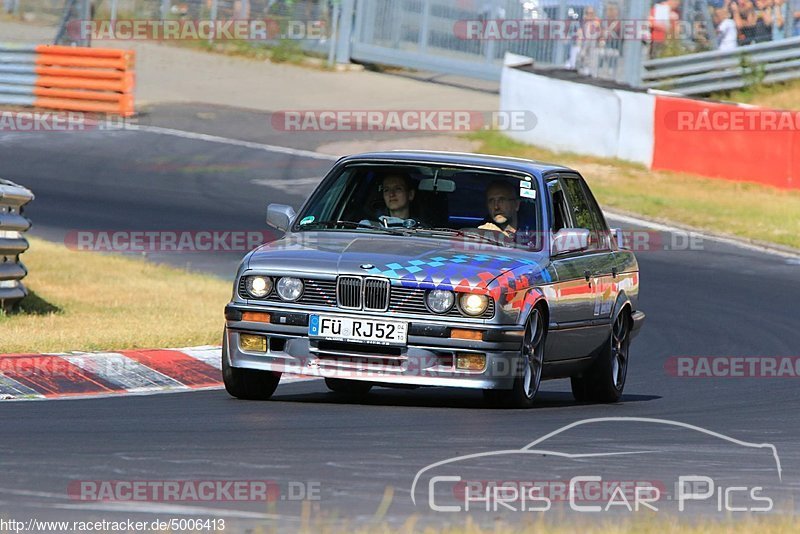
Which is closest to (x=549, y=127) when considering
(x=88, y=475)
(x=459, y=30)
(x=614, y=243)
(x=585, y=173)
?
(x=585, y=173)

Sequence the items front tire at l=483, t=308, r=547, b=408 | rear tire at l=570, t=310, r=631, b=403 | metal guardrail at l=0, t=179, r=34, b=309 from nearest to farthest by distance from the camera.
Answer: front tire at l=483, t=308, r=547, b=408 < rear tire at l=570, t=310, r=631, b=403 < metal guardrail at l=0, t=179, r=34, b=309

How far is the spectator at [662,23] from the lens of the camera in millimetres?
30547

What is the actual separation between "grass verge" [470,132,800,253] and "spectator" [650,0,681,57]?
5277mm

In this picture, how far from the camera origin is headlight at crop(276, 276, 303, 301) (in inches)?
339

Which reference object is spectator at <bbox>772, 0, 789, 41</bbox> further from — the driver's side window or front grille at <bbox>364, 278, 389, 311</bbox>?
front grille at <bbox>364, 278, 389, 311</bbox>

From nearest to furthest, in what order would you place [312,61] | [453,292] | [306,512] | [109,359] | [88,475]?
[306,512]
[88,475]
[453,292]
[109,359]
[312,61]

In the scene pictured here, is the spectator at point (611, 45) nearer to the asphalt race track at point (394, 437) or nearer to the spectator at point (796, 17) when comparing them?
the spectator at point (796, 17)

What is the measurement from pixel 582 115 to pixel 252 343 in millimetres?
18674

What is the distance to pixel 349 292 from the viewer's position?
852 centimetres

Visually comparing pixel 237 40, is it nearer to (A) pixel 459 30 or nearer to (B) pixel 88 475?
(A) pixel 459 30

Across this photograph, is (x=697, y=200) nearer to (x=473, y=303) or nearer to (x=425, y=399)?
(x=425, y=399)

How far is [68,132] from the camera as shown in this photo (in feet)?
→ 89.9

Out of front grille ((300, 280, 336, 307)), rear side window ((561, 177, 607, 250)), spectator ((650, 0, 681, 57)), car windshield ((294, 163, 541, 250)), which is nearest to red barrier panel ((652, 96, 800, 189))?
spectator ((650, 0, 681, 57))

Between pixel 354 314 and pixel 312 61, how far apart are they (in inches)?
1155
